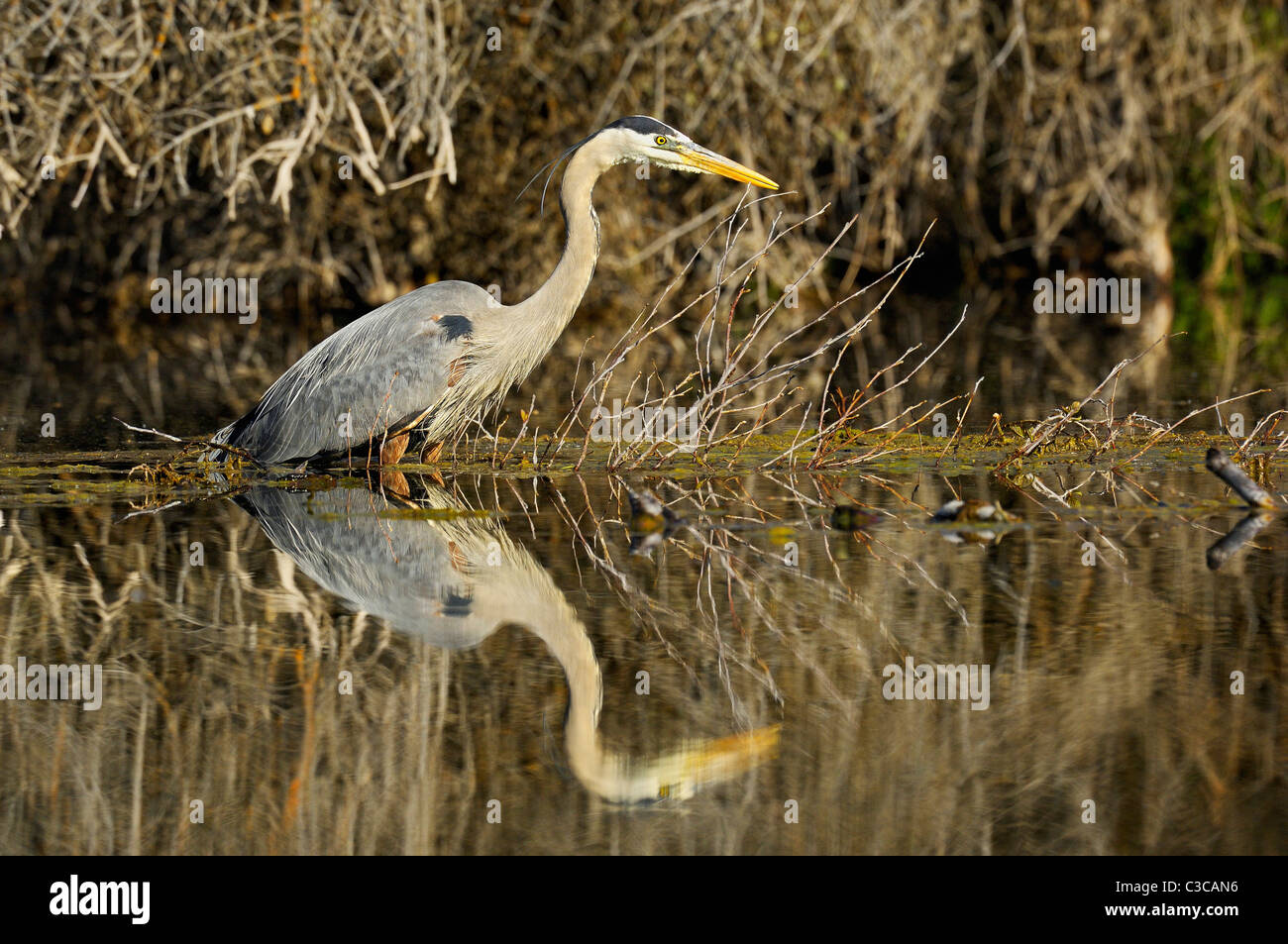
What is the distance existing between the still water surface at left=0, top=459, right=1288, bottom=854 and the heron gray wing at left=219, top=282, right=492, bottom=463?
0.80 meters

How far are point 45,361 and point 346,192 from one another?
3.62m

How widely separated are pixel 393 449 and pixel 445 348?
56cm

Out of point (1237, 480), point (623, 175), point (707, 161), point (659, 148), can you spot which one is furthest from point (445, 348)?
point (623, 175)

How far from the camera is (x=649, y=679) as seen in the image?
4.59 m

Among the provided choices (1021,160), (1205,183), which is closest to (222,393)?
(1021,160)

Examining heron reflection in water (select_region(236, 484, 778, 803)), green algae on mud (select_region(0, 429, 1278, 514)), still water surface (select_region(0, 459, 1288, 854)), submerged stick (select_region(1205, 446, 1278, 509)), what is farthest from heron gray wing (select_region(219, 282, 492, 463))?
submerged stick (select_region(1205, 446, 1278, 509))

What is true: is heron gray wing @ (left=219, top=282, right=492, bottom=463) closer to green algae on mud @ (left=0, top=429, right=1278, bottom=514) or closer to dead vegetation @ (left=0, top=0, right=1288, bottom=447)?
green algae on mud @ (left=0, top=429, right=1278, bottom=514)

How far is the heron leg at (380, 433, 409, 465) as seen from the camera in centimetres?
785

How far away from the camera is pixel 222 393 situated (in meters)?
10.9

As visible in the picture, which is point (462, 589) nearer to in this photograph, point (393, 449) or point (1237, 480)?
point (393, 449)

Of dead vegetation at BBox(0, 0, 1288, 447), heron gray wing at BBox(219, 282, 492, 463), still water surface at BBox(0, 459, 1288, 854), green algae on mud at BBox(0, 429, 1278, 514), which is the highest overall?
dead vegetation at BBox(0, 0, 1288, 447)

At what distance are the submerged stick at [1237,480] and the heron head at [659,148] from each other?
2.33 meters
